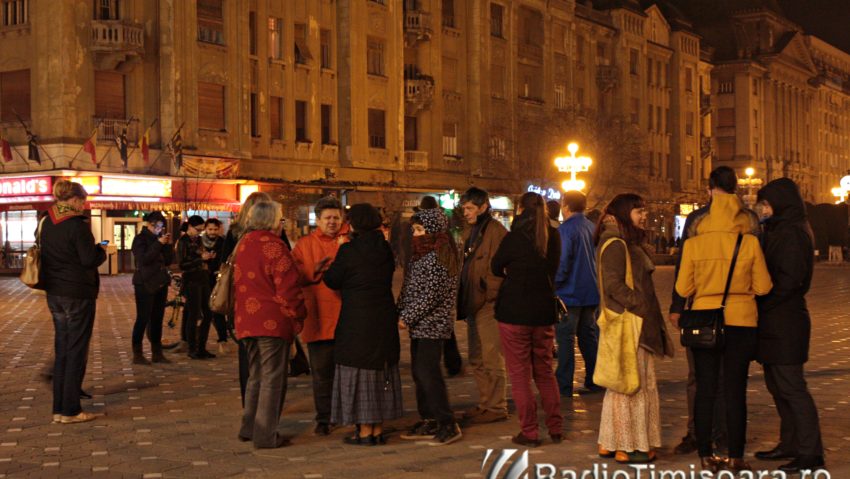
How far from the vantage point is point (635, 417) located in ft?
27.2

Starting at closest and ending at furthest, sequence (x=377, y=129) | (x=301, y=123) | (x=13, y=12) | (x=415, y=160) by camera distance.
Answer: (x=13, y=12), (x=301, y=123), (x=377, y=129), (x=415, y=160)

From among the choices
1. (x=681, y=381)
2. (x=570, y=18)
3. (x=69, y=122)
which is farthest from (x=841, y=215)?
(x=681, y=381)

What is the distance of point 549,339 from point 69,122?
3118 cm

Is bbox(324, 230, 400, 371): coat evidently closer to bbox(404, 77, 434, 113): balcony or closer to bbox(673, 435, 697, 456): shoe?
bbox(673, 435, 697, 456): shoe

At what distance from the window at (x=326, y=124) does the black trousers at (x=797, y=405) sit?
1516 inches

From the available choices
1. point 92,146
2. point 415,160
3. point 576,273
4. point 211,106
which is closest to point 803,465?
point 576,273

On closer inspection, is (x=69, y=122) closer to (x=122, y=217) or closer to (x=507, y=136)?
(x=122, y=217)

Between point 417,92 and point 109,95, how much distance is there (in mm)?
14792

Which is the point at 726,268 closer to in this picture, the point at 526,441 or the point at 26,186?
the point at 526,441

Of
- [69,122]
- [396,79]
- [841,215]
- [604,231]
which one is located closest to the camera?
[604,231]

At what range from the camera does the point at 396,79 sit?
159 ft

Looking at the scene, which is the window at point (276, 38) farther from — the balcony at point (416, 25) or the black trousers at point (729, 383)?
the black trousers at point (729, 383)

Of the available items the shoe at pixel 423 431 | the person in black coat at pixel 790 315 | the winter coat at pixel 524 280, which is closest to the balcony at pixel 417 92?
the shoe at pixel 423 431

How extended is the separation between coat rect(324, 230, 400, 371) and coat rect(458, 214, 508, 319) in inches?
53.3
